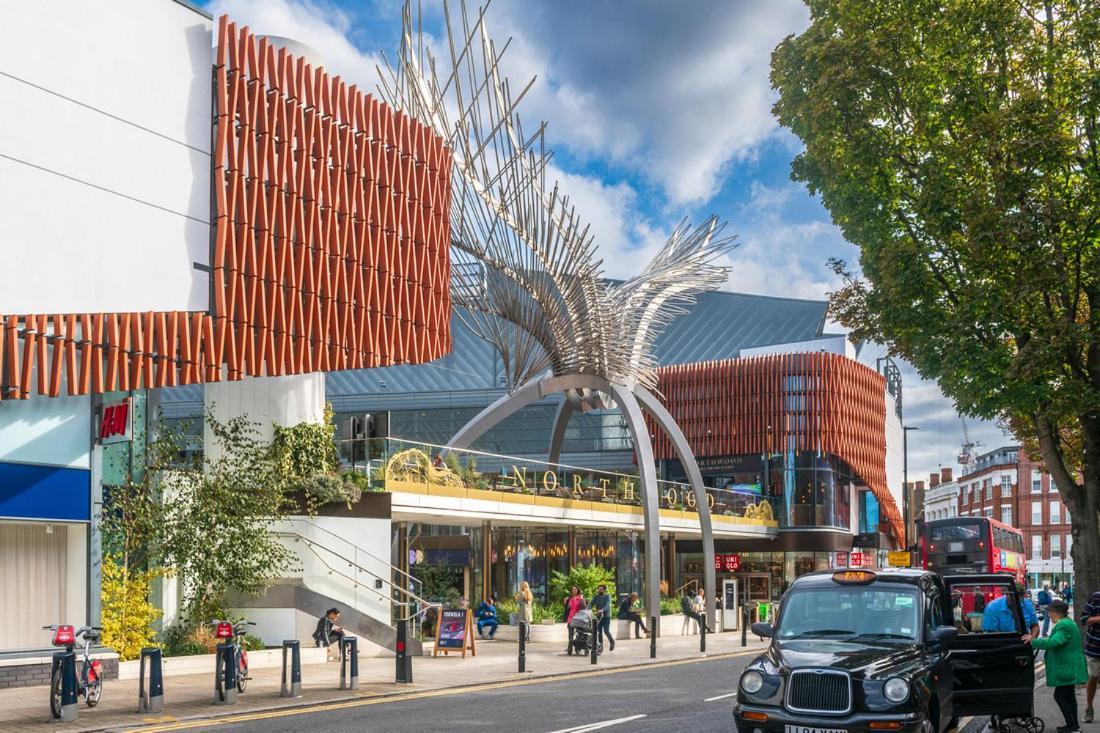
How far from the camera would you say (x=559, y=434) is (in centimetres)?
4738

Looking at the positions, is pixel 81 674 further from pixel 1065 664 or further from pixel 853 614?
pixel 1065 664

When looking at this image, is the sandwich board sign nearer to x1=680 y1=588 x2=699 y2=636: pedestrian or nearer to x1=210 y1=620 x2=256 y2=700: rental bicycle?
x1=210 y1=620 x2=256 y2=700: rental bicycle

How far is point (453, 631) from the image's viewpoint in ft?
84.5

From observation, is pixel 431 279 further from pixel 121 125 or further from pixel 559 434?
pixel 559 434

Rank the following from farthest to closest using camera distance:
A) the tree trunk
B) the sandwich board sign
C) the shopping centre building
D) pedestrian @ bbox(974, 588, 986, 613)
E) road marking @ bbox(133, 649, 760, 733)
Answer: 1. the sandwich board sign
2. the tree trunk
3. the shopping centre building
4. pedestrian @ bbox(974, 588, 986, 613)
5. road marking @ bbox(133, 649, 760, 733)

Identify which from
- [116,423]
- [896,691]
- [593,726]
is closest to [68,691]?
[116,423]

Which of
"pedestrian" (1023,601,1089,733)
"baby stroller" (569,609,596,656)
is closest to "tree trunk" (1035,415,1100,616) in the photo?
"pedestrian" (1023,601,1089,733)

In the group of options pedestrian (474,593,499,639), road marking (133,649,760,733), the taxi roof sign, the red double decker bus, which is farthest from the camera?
the red double decker bus

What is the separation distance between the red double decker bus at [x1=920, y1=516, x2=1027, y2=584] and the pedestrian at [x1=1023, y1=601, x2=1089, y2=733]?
23.5 meters

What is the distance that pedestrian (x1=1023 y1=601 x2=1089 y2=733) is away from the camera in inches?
517

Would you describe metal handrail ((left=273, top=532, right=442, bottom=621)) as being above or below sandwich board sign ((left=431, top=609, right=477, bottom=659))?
above

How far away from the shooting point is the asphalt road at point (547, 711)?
13.9m

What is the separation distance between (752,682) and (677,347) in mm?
78613

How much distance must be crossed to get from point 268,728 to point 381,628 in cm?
1220
